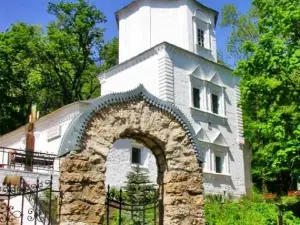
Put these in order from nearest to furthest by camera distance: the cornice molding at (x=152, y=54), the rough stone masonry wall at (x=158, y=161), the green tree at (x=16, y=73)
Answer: the rough stone masonry wall at (x=158, y=161), the cornice molding at (x=152, y=54), the green tree at (x=16, y=73)

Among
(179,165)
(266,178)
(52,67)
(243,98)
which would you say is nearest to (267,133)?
(243,98)

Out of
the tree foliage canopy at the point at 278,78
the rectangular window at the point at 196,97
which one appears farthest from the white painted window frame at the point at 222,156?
the tree foliage canopy at the point at 278,78

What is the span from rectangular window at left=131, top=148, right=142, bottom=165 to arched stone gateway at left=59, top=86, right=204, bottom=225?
13401 mm

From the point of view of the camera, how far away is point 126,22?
26.0 metres

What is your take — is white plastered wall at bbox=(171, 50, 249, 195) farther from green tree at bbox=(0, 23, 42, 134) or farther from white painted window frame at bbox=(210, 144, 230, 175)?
green tree at bbox=(0, 23, 42, 134)

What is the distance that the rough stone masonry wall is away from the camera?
7293 mm

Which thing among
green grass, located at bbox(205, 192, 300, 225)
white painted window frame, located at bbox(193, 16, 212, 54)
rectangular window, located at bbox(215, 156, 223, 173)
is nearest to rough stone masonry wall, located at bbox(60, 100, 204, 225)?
green grass, located at bbox(205, 192, 300, 225)

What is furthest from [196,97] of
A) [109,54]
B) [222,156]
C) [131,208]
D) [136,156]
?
[131,208]

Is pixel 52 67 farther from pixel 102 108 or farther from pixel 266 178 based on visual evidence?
pixel 102 108

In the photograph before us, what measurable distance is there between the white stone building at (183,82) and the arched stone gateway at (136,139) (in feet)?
43.3

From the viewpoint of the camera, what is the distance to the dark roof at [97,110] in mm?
7430

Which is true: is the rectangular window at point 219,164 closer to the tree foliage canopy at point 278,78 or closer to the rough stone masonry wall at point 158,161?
the tree foliage canopy at point 278,78

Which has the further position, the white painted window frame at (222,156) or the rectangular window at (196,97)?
the rectangular window at (196,97)

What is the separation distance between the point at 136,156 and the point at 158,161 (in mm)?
13568
